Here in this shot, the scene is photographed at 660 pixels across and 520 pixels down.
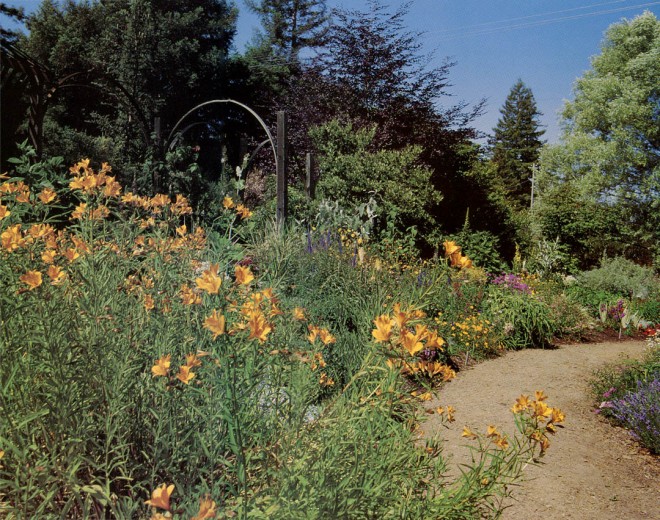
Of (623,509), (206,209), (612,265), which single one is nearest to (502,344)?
(623,509)

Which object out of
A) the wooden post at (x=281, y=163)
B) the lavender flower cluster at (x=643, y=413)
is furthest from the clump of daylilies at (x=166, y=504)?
the wooden post at (x=281, y=163)

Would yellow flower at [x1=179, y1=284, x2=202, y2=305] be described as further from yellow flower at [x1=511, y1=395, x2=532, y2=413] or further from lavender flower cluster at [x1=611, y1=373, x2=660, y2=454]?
lavender flower cluster at [x1=611, y1=373, x2=660, y2=454]

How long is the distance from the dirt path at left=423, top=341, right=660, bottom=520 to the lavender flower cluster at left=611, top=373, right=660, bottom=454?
9cm

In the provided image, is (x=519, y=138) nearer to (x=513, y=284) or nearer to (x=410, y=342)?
(x=513, y=284)

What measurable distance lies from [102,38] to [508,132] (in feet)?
87.3

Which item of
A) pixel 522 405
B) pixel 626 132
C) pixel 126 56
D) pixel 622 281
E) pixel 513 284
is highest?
pixel 126 56

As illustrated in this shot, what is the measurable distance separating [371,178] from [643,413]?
686 centimetres

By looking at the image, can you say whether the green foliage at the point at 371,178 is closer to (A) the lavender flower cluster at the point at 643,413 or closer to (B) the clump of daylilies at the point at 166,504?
(A) the lavender flower cluster at the point at 643,413

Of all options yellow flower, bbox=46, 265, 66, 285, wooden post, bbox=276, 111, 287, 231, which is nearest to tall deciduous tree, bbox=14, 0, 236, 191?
wooden post, bbox=276, 111, 287, 231

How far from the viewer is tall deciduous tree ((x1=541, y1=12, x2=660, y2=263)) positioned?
56.1 feet

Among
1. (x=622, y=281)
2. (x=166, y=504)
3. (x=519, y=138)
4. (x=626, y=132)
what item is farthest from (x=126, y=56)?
(x=519, y=138)

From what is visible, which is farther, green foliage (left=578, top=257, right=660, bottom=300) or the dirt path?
green foliage (left=578, top=257, right=660, bottom=300)

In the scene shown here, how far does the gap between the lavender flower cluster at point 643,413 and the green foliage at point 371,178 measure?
5.98 meters

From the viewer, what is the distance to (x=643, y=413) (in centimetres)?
368
